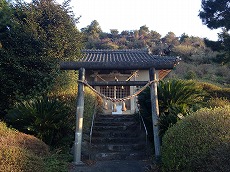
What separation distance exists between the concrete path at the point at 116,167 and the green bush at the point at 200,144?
2096 millimetres

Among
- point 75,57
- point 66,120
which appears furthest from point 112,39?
point 66,120

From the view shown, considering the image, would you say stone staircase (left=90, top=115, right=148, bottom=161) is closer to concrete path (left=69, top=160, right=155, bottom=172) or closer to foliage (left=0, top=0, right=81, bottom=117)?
concrete path (left=69, top=160, right=155, bottom=172)

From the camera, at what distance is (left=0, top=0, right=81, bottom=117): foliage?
12688 mm

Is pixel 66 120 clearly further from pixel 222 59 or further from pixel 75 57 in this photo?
pixel 222 59

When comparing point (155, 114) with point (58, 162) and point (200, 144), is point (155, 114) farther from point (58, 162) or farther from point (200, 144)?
point (200, 144)

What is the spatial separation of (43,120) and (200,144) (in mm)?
6126

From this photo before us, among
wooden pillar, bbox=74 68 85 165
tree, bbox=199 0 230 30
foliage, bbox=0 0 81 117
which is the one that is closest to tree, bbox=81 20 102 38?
tree, bbox=199 0 230 30

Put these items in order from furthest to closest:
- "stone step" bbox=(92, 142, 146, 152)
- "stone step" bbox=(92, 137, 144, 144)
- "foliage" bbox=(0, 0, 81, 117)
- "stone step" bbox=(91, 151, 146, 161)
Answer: "foliage" bbox=(0, 0, 81, 117) → "stone step" bbox=(92, 137, 144, 144) → "stone step" bbox=(92, 142, 146, 152) → "stone step" bbox=(91, 151, 146, 161)

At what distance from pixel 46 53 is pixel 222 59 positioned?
12.5 m

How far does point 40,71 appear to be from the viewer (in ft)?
42.8

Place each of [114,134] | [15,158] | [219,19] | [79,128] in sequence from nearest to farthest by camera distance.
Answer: [15,158]
[79,128]
[114,134]
[219,19]

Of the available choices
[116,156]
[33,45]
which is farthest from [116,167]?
[33,45]

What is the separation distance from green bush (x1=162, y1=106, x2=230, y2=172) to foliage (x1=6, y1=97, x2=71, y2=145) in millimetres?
4711

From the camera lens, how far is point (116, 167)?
27.9 ft
